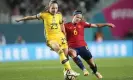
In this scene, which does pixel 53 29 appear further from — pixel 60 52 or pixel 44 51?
pixel 44 51

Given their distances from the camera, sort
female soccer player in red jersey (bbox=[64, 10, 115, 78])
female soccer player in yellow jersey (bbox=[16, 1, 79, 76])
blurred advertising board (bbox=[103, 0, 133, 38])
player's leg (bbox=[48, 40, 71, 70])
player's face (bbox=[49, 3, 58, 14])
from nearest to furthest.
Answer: player's leg (bbox=[48, 40, 71, 70]) < player's face (bbox=[49, 3, 58, 14]) < female soccer player in yellow jersey (bbox=[16, 1, 79, 76]) < female soccer player in red jersey (bbox=[64, 10, 115, 78]) < blurred advertising board (bbox=[103, 0, 133, 38])

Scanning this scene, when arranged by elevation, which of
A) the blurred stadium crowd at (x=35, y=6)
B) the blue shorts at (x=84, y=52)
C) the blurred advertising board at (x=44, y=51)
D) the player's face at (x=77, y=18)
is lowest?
the blurred advertising board at (x=44, y=51)

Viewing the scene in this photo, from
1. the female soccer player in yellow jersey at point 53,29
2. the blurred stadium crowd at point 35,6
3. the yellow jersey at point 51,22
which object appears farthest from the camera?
the blurred stadium crowd at point 35,6

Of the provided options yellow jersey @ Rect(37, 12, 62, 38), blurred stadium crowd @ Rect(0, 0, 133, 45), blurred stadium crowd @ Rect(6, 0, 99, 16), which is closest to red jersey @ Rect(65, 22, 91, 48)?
yellow jersey @ Rect(37, 12, 62, 38)

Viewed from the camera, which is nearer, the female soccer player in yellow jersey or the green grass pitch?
the female soccer player in yellow jersey

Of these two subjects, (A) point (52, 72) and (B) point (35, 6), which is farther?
(B) point (35, 6)

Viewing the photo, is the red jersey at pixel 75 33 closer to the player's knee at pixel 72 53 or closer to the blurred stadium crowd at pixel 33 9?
the player's knee at pixel 72 53

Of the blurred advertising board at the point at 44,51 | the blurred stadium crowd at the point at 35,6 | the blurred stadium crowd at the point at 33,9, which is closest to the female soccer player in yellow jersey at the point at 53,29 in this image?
the blurred advertising board at the point at 44,51

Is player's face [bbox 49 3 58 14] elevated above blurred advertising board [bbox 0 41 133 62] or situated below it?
above

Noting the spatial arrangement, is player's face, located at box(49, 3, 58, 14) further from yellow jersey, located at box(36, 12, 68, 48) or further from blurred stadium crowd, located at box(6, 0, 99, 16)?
blurred stadium crowd, located at box(6, 0, 99, 16)

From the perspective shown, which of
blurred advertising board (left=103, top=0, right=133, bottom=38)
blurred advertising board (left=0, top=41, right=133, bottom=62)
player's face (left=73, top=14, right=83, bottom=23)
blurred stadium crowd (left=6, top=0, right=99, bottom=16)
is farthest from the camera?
blurred advertising board (left=103, top=0, right=133, bottom=38)

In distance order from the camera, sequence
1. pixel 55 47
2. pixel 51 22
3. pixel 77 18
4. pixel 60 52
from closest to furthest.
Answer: pixel 60 52 < pixel 55 47 < pixel 51 22 < pixel 77 18

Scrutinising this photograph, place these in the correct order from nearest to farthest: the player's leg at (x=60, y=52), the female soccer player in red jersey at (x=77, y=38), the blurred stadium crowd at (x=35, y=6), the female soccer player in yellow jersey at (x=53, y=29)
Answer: the player's leg at (x=60, y=52)
the female soccer player in yellow jersey at (x=53, y=29)
the female soccer player in red jersey at (x=77, y=38)
the blurred stadium crowd at (x=35, y=6)

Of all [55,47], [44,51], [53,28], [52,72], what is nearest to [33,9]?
[44,51]
